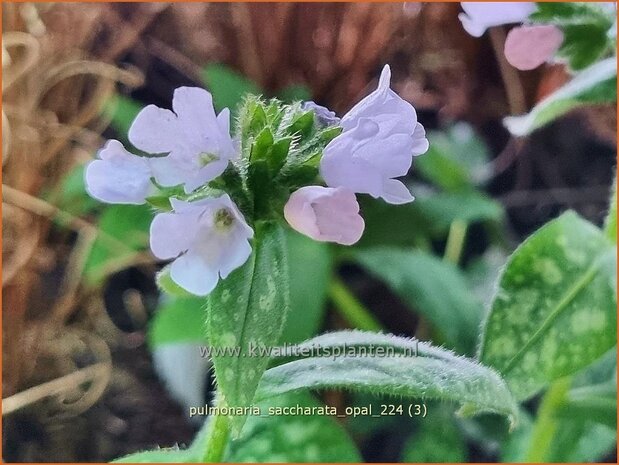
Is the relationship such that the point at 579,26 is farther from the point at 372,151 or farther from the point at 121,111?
the point at 121,111

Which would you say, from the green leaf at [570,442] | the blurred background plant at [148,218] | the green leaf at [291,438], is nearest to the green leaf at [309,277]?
the blurred background plant at [148,218]

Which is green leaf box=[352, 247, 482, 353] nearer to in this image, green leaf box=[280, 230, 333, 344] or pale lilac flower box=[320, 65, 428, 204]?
green leaf box=[280, 230, 333, 344]

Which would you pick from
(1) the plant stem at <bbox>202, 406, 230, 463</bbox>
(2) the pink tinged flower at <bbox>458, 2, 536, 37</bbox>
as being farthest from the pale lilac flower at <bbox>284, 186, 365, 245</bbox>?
(2) the pink tinged flower at <bbox>458, 2, 536, 37</bbox>

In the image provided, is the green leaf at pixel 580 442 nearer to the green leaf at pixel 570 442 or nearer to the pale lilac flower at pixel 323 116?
the green leaf at pixel 570 442

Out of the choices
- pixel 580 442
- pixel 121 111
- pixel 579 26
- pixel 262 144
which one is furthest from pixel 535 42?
pixel 121 111

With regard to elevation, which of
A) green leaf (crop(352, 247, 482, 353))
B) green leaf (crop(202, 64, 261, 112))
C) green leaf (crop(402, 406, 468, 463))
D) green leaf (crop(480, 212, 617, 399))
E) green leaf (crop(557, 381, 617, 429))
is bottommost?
green leaf (crop(402, 406, 468, 463))

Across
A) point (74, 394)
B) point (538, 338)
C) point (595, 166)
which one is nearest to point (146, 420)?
point (74, 394)
